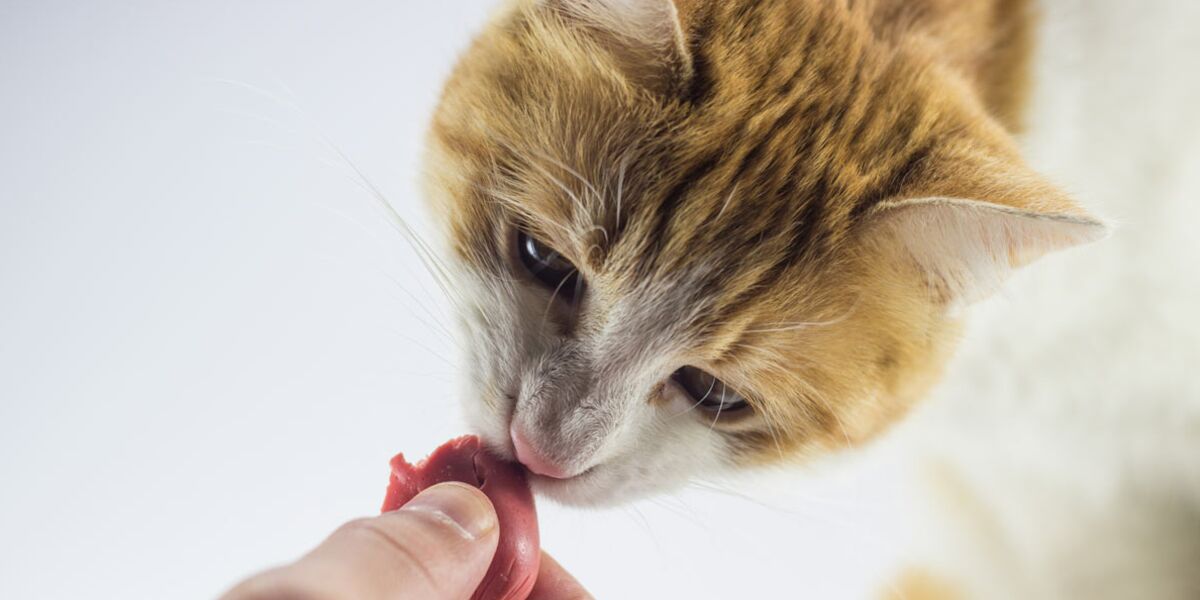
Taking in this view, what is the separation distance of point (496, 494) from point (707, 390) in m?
0.31

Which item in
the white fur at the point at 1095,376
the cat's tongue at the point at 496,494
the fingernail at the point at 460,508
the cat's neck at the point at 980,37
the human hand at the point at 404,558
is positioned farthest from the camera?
the white fur at the point at 1095,376

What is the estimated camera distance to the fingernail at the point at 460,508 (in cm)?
88

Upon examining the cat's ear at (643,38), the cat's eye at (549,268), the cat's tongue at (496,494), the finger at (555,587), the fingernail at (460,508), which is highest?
the cat's ear at (643,38)

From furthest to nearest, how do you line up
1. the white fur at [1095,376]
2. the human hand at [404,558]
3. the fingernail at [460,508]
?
the white fur at [1095,376] < the fingernail at [460,508] < the human hand at [404,558]

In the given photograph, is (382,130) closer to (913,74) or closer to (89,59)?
(89,59)

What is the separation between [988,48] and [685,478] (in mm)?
914

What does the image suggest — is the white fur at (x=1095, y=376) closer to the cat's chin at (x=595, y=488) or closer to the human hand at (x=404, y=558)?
the cat's chin at (x=595, y=488)

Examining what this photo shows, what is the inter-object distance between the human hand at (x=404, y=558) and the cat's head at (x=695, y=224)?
16 cm

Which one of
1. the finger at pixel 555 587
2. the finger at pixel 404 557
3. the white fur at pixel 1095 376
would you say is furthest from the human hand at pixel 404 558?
the white fur at pixel 1095 376

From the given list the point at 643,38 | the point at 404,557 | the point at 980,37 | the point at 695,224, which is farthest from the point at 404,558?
the point at 980,37

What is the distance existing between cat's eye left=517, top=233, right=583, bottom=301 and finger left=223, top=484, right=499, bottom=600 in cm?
29

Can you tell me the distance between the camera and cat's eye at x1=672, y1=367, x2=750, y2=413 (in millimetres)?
1137

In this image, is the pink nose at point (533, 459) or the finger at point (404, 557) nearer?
the finger at point (404, 557)

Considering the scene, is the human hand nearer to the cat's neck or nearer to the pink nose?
the pink nose
